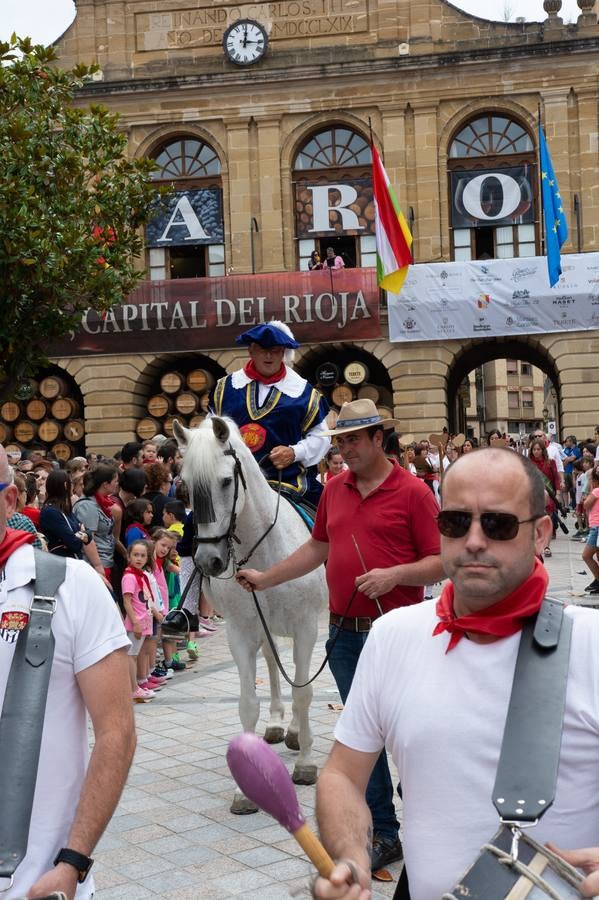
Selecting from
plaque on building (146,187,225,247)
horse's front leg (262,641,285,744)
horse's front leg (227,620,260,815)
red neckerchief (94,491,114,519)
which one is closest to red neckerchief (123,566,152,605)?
red neckerchief (94,491,114,519)

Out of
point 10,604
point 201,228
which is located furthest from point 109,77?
point 10,604

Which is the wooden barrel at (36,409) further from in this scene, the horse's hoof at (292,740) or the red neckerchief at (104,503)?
the horse's hoof at (292,740)

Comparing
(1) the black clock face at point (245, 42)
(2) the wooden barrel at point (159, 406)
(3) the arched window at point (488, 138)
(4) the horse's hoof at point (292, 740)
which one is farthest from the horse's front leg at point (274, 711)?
(1) the black clock face at point (245, 42)

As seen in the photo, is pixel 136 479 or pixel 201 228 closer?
pixel 136 479

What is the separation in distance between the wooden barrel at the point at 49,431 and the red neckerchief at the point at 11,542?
29.3m

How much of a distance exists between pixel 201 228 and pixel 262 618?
25.5m

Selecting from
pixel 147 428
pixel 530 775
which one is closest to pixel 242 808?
pixel 530 775

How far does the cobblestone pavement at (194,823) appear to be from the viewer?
5102mm

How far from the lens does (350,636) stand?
5.15 meters

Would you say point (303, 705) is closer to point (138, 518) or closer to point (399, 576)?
point (399, 576)

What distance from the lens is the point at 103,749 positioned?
105 inches

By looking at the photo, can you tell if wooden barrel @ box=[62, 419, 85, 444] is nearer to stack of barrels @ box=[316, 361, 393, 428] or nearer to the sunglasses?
stack of barrels @ box=[316, 361, 393, 428]

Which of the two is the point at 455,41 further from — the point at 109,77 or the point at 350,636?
the point at 350,636

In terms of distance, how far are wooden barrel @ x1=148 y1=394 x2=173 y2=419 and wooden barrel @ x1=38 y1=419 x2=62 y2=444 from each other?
278 cm
